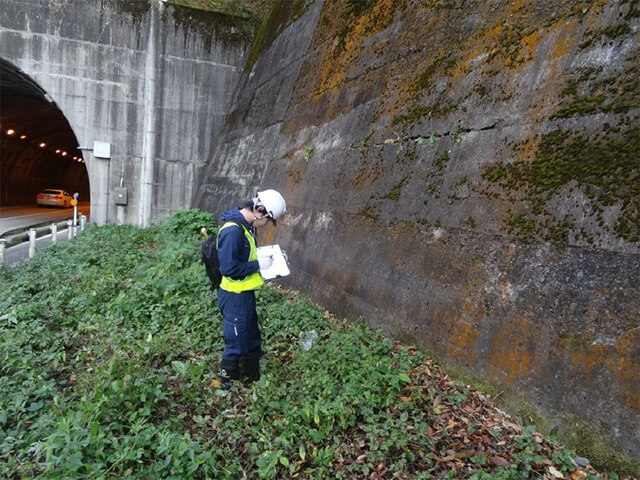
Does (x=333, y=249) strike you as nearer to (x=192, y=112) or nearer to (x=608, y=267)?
(x=608, y=267)

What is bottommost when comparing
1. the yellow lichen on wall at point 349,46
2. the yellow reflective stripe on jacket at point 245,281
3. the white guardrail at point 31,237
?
the white guardrail at point 31,237

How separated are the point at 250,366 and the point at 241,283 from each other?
0.86m

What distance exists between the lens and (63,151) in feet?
115

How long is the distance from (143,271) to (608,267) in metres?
7.28

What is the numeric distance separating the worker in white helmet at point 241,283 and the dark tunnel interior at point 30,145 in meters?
12.9

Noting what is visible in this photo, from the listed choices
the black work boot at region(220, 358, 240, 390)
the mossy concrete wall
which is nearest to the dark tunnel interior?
the mossy concrete wall

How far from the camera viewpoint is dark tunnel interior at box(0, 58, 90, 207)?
17.9 meters

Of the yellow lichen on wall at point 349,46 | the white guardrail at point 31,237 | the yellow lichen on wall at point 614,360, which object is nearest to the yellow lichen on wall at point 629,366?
the yellow lichen on wall at point 614,360

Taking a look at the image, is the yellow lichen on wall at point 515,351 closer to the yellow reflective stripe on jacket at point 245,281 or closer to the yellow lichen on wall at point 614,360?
the yellow lichen on wall at point 614,360

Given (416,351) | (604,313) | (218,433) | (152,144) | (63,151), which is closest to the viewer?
(604,313)

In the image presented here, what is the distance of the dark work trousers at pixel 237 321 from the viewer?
418 centimetres

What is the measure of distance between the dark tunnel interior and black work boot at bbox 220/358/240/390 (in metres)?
13.3

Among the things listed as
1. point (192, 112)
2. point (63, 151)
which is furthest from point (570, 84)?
point (63, 151)

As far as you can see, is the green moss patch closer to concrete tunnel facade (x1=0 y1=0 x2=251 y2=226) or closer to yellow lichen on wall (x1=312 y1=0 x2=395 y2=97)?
yellow lichen on wall (x1=312 y1=0 x2=395 y2=97)
